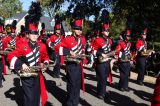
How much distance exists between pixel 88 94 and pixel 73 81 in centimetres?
245

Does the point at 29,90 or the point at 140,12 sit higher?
the point at 140,12

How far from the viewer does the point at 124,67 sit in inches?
525

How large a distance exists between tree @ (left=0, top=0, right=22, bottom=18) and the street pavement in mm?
84325

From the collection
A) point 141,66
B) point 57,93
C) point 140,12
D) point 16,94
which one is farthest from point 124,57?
point 140,12

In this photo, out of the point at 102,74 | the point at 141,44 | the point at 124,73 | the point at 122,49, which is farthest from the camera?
the point at 141,44

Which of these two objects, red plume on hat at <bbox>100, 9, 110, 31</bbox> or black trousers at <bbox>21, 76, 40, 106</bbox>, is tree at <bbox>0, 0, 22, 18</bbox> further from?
black trousers at <bbox>21, 76, 40, 106</bbox>

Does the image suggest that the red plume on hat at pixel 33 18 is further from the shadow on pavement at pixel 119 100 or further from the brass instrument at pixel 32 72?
the shadow on pavement at pixel 119 100

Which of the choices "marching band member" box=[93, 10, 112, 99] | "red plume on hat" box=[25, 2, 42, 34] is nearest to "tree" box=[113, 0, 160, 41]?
"marching band member" box=[93, 10, 112, 99]

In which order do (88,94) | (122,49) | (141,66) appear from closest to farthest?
(88,94) → (122,49) → (141,66)

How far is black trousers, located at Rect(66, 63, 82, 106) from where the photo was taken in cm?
998

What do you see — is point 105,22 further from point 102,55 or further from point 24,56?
point 24,56

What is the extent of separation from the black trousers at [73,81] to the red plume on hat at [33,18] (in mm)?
1613

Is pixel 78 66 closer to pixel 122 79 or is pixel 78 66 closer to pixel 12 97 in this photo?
pixel 12 97

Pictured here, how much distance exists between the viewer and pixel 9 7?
344 ft
